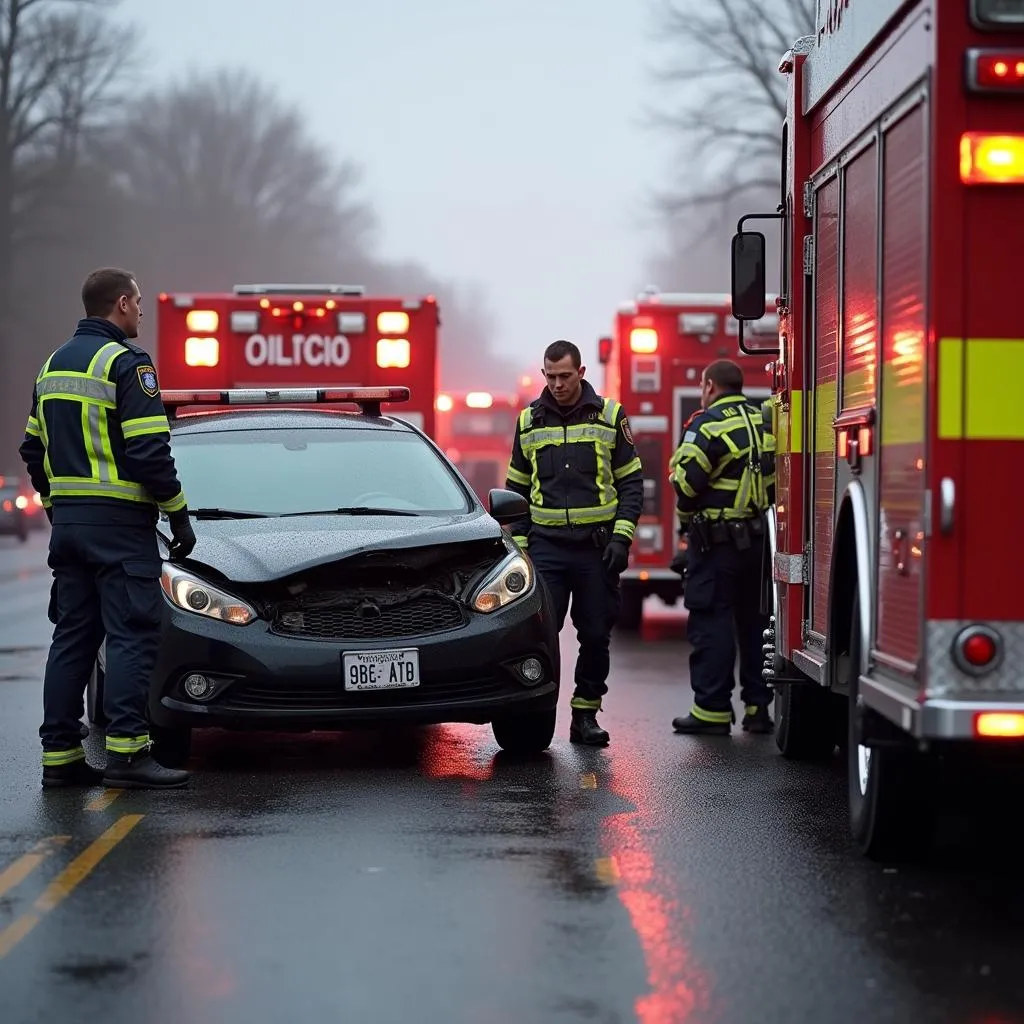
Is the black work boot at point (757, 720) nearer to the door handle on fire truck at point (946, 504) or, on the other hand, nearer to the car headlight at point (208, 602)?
the car headlight at point (208, 602)

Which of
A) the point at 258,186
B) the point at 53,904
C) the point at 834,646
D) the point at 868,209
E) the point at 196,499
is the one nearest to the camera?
the point at 53,904

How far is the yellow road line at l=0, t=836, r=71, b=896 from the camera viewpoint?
6.40 metres

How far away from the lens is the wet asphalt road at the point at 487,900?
5027 mm

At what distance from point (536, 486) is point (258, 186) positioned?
219 ft

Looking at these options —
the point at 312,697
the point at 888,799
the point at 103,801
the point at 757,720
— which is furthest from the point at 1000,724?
the point at 757,720

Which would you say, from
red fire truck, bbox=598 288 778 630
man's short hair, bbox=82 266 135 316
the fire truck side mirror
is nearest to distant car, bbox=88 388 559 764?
man's short hair, bbox=82 266 135 316

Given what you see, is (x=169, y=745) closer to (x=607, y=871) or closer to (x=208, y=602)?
(x=208, y=602)

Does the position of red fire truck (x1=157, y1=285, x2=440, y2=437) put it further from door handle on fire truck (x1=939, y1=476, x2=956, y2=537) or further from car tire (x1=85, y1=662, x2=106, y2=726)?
door handle on fire truck (x1=939, y1=476, x2=956, y2=537)

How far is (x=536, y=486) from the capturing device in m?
10.1

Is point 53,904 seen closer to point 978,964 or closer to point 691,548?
point 978,964

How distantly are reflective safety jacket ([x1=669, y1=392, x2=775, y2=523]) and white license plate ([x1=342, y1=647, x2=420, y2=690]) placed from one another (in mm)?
2211

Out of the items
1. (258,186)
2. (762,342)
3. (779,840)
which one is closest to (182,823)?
(779,840)

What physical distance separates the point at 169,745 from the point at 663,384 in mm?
8888

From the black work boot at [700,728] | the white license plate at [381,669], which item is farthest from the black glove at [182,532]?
the black work boot at [700,728]
